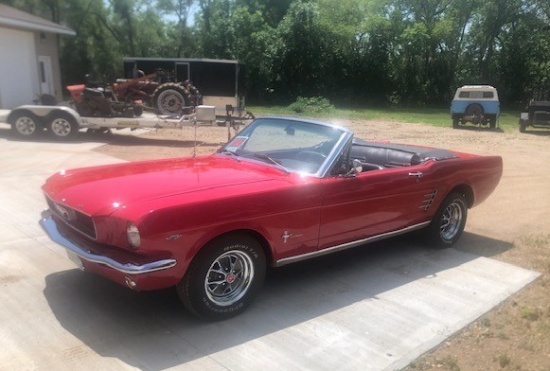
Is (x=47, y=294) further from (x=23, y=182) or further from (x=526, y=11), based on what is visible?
(x=526, y=11)

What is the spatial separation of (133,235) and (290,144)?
2156 millimetres

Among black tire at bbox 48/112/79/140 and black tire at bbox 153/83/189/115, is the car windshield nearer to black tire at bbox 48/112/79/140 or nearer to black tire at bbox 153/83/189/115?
black tire at bbox 48/112/79/140

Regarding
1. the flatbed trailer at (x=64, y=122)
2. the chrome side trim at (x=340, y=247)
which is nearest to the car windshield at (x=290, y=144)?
the chrome side trim at (x=340, y=247)

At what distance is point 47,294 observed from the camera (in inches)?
164

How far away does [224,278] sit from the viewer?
3.86 metres

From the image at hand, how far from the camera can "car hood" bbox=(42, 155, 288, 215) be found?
3652 millimetres

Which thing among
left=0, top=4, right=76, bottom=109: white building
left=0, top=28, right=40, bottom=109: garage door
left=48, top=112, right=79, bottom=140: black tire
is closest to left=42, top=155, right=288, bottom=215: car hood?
left=48, top=112, right=79, bottom=140: black tire

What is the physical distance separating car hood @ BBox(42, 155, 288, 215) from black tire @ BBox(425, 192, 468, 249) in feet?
7.16

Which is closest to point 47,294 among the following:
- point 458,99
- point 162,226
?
point 162,226

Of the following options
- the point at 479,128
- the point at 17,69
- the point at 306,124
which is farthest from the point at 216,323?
the point at 479,128

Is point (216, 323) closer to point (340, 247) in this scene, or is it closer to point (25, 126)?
point (340, 247)

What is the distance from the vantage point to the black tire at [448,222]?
5.62m

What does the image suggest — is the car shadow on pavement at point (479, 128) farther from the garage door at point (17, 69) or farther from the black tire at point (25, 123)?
the garage door at point (17, 69)

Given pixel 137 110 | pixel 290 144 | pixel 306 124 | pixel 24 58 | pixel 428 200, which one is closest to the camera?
pixel 306 124
